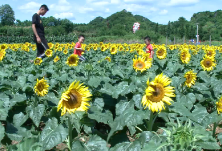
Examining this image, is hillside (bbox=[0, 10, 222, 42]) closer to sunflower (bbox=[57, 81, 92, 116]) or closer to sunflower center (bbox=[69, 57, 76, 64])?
sunflower center (bbox=[69, 57, 76, 64])

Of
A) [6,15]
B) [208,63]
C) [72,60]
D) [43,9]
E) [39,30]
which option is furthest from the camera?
[6,15]

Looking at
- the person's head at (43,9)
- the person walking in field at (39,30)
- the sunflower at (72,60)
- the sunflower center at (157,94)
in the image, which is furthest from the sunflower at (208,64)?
the person's head at (43,9)

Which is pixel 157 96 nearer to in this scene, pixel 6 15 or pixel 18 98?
pixel 18 98

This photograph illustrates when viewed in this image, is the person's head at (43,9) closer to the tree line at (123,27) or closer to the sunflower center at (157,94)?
the sunflower center at (157,94)

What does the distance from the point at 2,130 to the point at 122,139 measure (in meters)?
1.04

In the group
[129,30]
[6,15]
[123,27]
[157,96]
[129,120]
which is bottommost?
[129,120]

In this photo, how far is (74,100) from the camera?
6.68 ft

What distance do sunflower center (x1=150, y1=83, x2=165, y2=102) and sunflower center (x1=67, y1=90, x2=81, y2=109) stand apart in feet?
1.93

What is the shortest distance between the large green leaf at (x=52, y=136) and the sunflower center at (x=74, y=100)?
321mm

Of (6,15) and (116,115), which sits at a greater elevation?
(6,15)

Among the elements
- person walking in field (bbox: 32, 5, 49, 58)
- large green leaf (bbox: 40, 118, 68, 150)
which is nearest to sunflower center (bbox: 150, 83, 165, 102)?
large green leaf (bbox: 40, 118, 68, 150)

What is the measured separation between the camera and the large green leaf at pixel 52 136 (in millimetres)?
2094

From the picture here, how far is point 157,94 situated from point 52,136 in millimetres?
953

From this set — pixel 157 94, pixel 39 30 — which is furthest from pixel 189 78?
pixel 39 30
